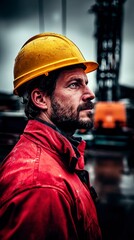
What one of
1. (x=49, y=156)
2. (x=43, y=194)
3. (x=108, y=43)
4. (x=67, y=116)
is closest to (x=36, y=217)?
(x=43, y=194)

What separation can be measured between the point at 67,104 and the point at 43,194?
0.65 meters

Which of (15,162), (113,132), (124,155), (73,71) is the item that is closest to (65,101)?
(73,71)

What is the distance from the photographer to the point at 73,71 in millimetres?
1487

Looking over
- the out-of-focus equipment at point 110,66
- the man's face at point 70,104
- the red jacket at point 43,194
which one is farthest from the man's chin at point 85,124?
the out-of-focus equipment at point 110,66

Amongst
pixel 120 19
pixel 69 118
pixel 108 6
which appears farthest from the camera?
pixel 120 19

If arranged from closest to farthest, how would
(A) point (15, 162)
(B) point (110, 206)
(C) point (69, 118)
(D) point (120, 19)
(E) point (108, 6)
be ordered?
(A) point (15, 162) < (C) point (69, 118) < (B) point (110, 206) < (E) point (108, 6) < (D) point (120, 19)

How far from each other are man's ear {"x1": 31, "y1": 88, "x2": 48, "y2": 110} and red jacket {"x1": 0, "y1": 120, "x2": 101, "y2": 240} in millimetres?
195

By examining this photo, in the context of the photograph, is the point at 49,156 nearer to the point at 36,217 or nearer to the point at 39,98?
the point at 36,217

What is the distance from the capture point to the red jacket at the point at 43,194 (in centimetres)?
87

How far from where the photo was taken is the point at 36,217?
2.85 feet

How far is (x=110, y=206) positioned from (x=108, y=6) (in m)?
8.87

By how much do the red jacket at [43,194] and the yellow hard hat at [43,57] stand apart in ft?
1.23

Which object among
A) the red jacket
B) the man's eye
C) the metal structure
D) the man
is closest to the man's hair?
the man

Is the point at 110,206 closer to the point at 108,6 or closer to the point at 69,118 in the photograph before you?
the point at 69,118
